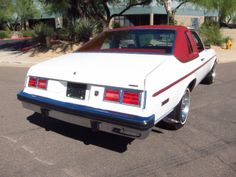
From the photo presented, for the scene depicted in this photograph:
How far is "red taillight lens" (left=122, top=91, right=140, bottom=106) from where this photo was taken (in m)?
3.65

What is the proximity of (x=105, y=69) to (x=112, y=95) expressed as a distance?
0.40m

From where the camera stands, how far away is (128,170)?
3.71 metres

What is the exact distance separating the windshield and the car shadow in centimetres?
137

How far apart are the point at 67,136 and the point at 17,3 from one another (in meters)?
44.2

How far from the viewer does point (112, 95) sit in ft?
12.4

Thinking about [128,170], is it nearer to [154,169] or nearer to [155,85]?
[154,169]

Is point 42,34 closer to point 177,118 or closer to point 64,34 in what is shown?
point 64,34

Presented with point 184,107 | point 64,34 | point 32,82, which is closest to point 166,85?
point 184,107

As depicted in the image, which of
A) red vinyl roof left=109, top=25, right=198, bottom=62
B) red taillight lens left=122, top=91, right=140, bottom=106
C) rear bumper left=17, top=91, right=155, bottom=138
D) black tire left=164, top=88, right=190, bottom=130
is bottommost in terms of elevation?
black tire left=164, top=88, right=190, bottom=130

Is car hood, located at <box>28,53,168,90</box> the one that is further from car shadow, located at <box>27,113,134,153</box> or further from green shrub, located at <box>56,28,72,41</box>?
green shrub, located at <box>56,28,72,41</box>

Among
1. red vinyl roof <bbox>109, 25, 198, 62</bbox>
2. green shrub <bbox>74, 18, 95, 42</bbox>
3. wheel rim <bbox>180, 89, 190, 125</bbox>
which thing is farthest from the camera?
green shrub <bbox>74, 18, 95, 42</bbox>

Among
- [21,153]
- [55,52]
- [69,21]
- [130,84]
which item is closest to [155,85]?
[130,84]

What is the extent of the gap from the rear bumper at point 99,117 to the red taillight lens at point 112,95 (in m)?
0.16

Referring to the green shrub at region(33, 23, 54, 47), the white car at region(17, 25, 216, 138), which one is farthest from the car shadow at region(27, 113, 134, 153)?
the green shrub at region(33, 23, 54, 47)
